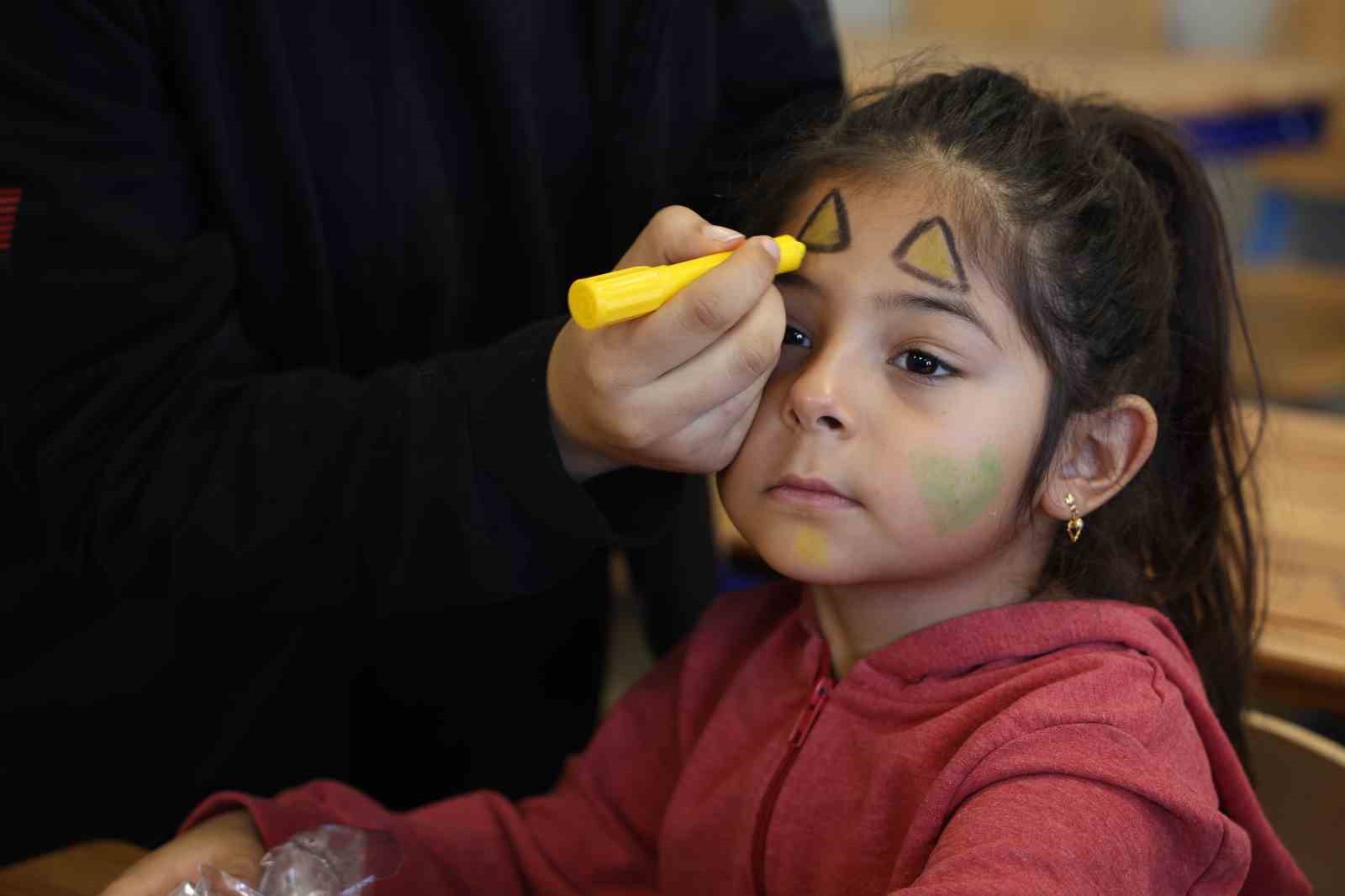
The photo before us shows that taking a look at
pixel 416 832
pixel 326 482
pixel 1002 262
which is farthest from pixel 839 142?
pixel 416 832

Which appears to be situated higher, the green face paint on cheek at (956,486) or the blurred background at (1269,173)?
the green face paint on cheek at (956,486)

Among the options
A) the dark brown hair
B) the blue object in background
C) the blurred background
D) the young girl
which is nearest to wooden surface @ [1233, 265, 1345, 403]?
the blurred background

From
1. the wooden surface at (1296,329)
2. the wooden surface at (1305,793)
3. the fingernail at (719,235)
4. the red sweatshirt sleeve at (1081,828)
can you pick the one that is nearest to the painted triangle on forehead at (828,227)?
the fingernail at (719,235)

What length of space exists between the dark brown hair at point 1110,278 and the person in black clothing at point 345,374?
0.47ft

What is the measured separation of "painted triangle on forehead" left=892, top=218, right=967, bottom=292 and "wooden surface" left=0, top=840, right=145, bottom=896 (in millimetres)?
652

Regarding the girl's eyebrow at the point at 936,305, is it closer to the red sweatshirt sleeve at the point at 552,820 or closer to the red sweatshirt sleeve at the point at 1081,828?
the red sweatshirt sleeve at the point at 1081,828

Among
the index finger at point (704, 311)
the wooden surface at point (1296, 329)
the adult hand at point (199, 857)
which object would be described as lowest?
the wooden surface at point (1296, 329)

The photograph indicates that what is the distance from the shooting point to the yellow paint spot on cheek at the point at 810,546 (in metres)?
0.84

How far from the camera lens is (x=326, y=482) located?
0.89 m

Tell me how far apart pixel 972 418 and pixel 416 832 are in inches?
19.2

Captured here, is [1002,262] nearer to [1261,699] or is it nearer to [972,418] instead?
[972,418]

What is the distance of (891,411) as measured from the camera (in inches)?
32.4

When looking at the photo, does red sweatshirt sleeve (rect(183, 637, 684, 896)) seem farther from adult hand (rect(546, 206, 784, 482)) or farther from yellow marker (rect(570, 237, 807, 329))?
yellow marker (rect(570, 237, 807, 329))

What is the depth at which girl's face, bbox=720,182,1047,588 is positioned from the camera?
2.71 feet
